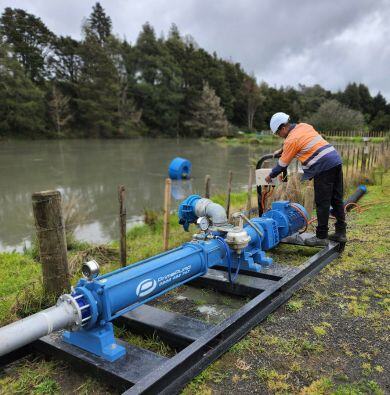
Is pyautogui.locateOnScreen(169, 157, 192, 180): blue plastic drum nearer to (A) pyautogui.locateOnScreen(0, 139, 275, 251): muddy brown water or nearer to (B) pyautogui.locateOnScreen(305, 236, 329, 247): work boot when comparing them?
(A) pyautogui.locateOnScreen(0, 139, 275, 251): muddy brown water

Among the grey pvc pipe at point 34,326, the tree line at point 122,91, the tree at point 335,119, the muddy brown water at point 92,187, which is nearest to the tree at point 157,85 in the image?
the tree line at point 122,91

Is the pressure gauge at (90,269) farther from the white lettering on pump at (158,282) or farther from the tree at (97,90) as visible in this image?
the tree at (97,90)

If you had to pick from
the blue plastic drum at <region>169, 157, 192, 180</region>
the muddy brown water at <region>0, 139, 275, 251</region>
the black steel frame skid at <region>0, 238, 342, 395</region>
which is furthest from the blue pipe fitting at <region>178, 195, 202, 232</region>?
the blue plastic drum at <region>169, 157, 192, 180</region>

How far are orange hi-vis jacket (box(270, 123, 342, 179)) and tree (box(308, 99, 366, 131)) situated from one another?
38.8 meters

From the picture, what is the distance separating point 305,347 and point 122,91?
48.3 meters

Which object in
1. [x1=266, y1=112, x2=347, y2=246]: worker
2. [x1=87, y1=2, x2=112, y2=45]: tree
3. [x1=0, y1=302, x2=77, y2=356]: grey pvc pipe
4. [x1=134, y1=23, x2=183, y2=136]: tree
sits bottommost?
[x1=0, y1=302, x2=77, y2=356]: grey pvc pipe

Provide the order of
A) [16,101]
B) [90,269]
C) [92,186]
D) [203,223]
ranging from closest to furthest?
[90,269] < [203,223] < [92,186] < [16,101]

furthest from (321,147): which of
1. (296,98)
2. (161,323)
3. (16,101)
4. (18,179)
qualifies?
(296,98)

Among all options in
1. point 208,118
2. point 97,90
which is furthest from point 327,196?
point 208,118

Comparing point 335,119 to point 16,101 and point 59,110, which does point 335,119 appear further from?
point 16,101

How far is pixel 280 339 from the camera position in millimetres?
2895

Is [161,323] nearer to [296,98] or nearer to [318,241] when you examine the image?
[318,241]

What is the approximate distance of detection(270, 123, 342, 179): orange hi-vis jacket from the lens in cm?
431

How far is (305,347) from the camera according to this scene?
2779 mm
